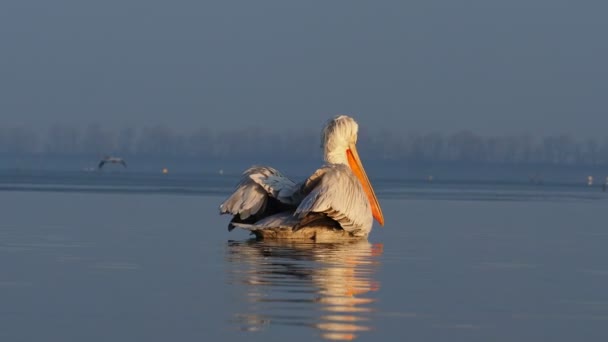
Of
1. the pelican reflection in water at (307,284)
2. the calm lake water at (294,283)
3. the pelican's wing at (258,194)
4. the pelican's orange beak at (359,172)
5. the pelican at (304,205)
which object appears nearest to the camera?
the calm lake water at (294,283)

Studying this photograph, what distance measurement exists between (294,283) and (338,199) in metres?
4.70

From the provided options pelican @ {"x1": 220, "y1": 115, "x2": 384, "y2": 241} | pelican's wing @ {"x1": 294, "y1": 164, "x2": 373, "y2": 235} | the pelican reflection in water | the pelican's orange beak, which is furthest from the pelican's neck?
the pelican reflection in water

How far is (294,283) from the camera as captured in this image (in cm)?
1083

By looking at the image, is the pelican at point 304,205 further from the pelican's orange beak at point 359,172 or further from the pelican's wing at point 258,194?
the pelican's orange beak at point 359,172

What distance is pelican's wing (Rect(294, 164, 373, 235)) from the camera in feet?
50.3

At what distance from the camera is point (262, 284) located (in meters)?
10.7

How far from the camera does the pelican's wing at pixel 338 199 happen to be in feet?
50.3

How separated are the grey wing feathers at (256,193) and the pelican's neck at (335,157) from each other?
1091mm

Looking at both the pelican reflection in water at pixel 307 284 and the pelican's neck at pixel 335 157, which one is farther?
the pelican's neck at pixel 335 157

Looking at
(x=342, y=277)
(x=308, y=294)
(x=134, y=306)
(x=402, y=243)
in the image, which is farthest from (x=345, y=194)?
(x=134, y=306)

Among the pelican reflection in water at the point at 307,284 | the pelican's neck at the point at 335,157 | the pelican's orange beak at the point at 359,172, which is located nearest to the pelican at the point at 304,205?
the pelican reflection in water at the point at 307,284

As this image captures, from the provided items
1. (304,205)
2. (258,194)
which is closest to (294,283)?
(304,205)

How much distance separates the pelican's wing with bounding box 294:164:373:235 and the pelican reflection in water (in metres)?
0.31

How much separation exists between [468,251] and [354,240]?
74.3 inches
